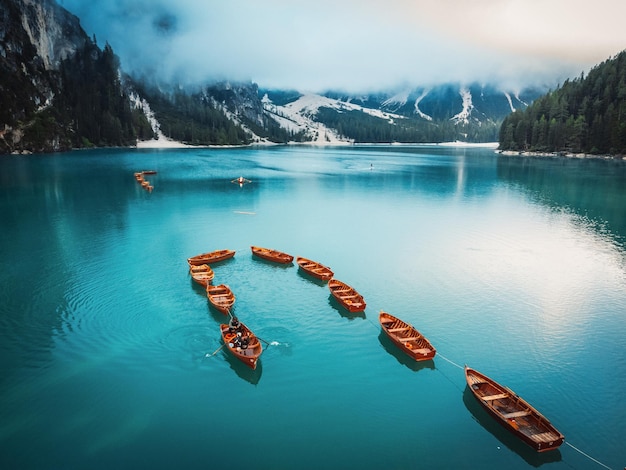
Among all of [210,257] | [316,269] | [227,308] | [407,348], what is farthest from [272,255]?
[407,348]

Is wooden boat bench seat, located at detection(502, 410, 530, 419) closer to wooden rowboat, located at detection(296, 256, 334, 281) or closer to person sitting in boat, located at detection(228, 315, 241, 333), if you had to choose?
person sitting in boat, located at detection(228, 315, 241, 333)

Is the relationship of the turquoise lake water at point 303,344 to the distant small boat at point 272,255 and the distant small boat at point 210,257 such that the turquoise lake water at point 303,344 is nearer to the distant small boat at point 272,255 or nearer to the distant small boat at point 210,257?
the distant small boat at point 210,257

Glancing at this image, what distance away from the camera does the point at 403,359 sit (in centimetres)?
3322

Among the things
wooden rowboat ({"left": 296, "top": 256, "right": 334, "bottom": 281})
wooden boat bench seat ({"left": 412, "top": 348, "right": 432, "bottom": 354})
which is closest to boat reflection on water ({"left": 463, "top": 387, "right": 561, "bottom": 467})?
wooden boat bench seat ({"left": 412, "top": 348, "right": 432, "bottom": 354})

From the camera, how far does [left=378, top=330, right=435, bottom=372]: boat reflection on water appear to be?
32344mm

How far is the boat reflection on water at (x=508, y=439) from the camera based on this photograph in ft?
76.8

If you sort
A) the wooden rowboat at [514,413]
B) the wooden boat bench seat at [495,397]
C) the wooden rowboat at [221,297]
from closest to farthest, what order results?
the wooden rowboat at [514,413] → the wooden boat bench seat at [495,397] → the wooden rowboat at [221,297]

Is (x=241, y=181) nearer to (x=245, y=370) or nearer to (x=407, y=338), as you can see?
(x=407, y=338)

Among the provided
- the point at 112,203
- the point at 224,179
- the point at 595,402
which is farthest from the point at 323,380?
the point at 224,179

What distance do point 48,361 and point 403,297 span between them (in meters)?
33.9

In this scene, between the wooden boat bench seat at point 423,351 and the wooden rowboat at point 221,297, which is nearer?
the wooden boat bench seat at point 423,351

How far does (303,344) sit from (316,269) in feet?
53.9

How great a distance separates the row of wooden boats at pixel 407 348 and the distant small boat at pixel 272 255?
0.14m

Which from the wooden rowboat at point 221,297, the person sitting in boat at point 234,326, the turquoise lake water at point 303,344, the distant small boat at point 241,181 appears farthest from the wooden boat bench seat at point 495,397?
the distant small boat at point 241,181
